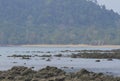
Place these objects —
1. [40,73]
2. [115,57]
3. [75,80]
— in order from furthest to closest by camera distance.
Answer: [115,57] < [40,73] < [75,80]

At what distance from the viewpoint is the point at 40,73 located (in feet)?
147

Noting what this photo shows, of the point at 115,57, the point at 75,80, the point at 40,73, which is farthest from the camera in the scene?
the point at 115,57

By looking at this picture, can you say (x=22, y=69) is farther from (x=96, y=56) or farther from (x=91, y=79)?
(x=96, y=56)

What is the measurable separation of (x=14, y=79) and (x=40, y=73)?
204 inches

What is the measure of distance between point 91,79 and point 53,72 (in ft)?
20.5

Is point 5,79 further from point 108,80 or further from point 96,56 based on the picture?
point 96,56

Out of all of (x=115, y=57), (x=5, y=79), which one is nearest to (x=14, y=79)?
(x=5, y=79)

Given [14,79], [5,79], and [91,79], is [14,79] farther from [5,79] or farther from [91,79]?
[91,79]

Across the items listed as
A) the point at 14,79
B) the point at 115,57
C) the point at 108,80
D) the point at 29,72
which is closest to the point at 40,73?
the point at 29,72

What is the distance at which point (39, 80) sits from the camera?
38188mm

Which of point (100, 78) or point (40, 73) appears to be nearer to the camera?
point (100, 78)

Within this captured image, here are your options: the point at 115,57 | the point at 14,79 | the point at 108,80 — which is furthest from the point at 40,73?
the point at 115,57

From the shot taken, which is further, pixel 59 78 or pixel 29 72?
pixel 29 72

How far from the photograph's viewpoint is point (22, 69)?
47.6m
